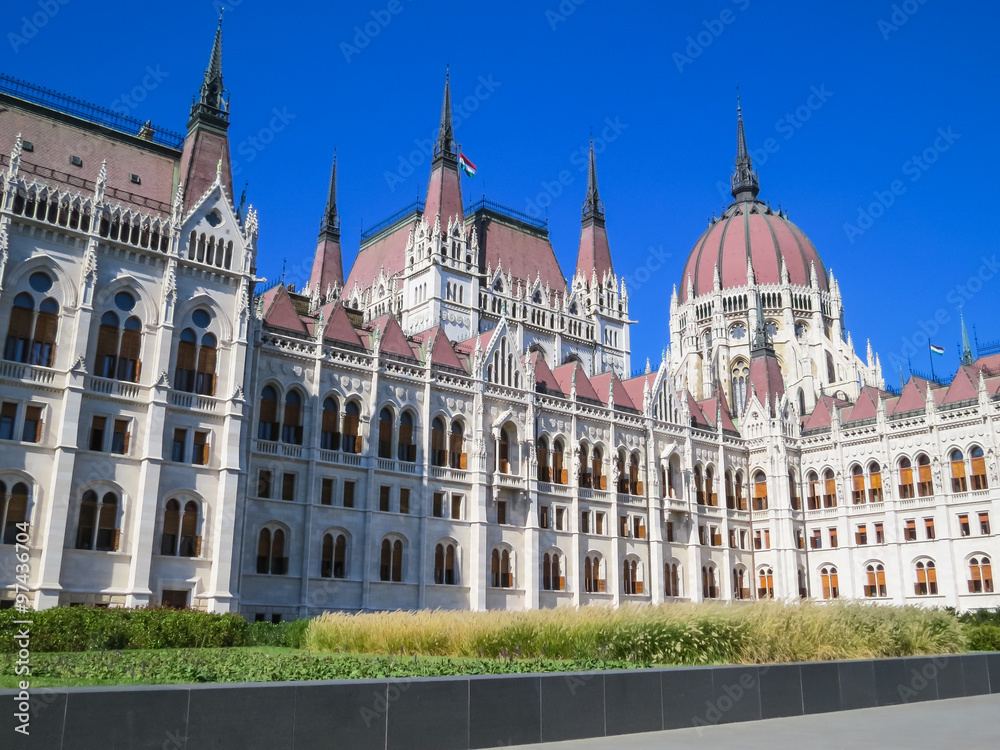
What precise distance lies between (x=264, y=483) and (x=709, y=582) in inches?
1376

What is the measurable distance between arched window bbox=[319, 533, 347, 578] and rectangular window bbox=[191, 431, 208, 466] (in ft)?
25.7

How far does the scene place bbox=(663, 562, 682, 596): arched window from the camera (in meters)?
62.0

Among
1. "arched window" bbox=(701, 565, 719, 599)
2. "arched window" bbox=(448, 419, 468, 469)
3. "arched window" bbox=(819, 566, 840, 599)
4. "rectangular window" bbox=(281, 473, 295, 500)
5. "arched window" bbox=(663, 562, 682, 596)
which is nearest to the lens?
"rectangular window" bbox=(281, 473, 295, 500)

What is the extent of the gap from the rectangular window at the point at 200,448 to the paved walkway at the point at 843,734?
31.0 m

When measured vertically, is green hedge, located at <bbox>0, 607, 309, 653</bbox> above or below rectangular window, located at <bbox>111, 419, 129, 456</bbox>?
below

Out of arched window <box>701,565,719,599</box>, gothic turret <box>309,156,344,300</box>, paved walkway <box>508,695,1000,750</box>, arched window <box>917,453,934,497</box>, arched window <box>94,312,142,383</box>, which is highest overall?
gothic turret <box>309,156,344,300</box>

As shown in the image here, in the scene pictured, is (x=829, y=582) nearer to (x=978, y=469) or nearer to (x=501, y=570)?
(x=978, y=469)

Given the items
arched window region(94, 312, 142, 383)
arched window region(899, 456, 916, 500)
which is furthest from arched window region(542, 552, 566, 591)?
arched window region(94, 312, 142, 383)

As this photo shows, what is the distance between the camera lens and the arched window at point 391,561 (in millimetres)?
48125

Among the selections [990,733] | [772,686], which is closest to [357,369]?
[772,686]

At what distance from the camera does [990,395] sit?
6106cm

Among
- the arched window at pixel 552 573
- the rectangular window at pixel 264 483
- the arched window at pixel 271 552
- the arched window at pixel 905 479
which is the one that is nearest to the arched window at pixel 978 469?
the arched window at pixel 905 479

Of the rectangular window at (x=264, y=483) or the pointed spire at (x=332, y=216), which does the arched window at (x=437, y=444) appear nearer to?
the rectangular window at (x=264, y=483)

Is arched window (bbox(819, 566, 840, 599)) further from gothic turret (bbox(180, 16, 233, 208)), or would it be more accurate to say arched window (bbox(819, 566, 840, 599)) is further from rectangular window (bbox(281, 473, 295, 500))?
gothic turret (bbox(180, 16, 233, 208))
